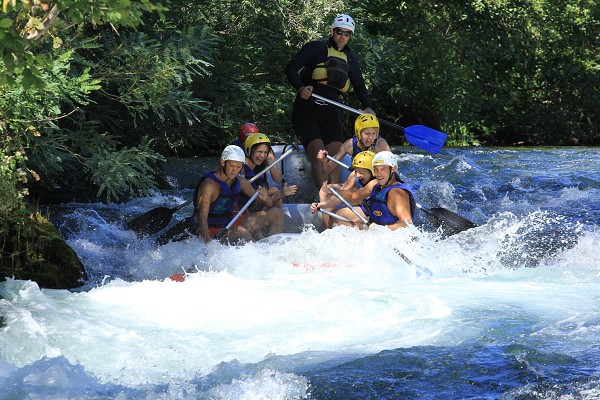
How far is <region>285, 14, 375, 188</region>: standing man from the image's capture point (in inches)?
388

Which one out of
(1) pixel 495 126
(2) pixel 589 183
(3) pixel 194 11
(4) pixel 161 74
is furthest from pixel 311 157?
(1) pixel 495 126

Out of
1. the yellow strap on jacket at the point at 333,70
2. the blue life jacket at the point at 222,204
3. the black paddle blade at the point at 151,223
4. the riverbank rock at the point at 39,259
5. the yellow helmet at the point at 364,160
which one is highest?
the yellow strap on jacket at the point at 333,70

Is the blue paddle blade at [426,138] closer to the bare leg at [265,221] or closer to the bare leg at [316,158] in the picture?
the bare leg at [316,158]

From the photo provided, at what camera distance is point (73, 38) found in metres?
8.39

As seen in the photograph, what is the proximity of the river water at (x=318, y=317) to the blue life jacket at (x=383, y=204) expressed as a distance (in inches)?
7.6

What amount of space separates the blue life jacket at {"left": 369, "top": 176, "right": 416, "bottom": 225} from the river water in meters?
0.19

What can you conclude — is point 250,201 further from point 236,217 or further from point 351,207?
point 351,207

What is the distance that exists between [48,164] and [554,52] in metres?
14.9

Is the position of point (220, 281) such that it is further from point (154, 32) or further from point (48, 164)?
point (154, 32)

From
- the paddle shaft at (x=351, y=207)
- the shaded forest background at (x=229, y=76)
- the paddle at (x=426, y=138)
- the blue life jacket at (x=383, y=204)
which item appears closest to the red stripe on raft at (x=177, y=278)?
the shaded forest background at (x=229, y=76)

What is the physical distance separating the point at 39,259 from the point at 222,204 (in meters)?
1.83

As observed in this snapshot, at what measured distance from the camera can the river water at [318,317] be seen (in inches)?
216

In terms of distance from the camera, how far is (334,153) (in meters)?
10.0

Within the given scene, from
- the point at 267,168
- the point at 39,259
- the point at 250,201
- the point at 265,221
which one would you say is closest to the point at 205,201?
the point at 250,201
